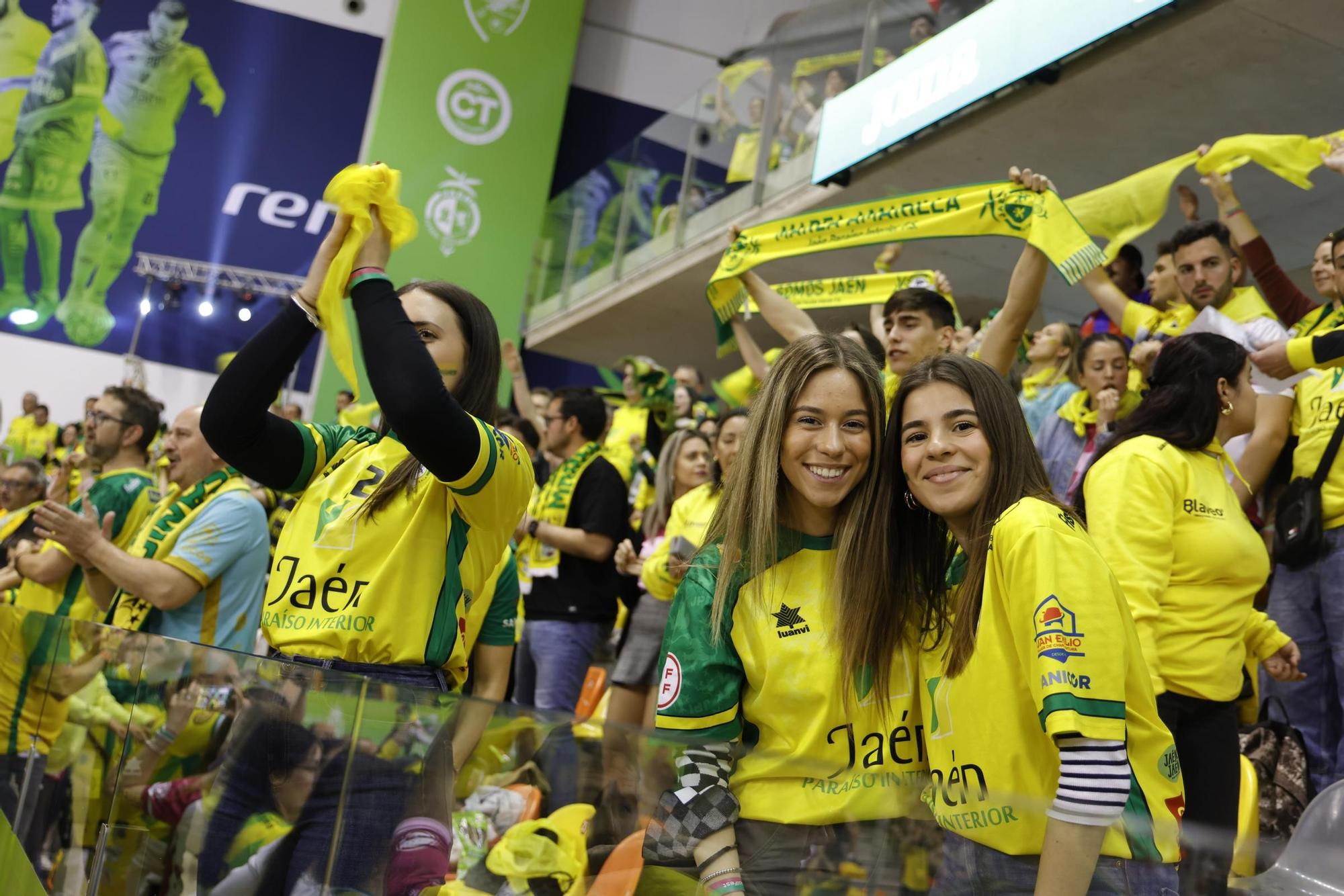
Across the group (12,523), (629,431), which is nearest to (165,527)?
(12,523)

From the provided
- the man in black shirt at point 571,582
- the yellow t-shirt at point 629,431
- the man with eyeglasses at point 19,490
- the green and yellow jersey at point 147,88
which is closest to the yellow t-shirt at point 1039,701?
the man in black shirt at point 571,582

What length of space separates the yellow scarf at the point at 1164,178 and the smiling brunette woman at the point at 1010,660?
2.84 metres

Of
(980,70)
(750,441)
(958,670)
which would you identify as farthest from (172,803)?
(980,70)

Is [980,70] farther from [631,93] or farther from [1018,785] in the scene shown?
[631,93]

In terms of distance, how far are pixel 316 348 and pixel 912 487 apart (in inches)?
533

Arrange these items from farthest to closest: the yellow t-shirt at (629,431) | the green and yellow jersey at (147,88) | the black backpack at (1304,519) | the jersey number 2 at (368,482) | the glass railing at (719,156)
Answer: the green and yellow jersey at (147,88)
the glass railing at (719,156)
the yellow t-shirt at (629,431)
the black backpack at (1304,519)
the jersey number 2 at (368,482)

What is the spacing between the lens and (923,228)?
424 cm

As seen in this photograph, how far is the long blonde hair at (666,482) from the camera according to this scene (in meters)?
5.22

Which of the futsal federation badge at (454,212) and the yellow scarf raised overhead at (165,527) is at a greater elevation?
the futsal federation badge at (454,212)

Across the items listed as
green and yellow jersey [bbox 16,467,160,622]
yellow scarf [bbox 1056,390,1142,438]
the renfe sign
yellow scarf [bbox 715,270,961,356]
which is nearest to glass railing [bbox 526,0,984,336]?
the renfe sign

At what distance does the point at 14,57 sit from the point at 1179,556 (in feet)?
50.0

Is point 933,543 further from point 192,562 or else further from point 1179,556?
point 192,562

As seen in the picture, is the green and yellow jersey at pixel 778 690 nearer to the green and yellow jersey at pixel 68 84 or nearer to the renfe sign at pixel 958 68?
the renfe sign at pixel 958 68

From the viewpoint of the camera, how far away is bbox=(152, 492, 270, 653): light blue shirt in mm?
3039
